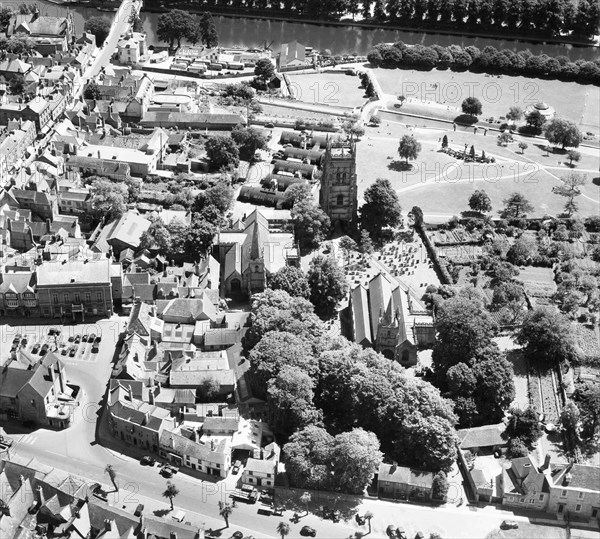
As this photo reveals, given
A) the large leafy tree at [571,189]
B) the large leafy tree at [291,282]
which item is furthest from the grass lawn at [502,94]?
the large leafy tree at [291,282]

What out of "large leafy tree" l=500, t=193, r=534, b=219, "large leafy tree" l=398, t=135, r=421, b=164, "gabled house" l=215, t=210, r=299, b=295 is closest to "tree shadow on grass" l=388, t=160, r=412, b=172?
"large leafy tree" l=398, t=135, r=421, b=164

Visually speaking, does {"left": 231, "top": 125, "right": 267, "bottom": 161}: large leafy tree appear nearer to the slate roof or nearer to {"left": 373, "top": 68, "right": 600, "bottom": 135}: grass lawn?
{"left": 373, "top": 68, "right": 600, "bottom": 135}: grass lawn

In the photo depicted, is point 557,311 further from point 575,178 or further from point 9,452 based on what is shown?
point 9,452

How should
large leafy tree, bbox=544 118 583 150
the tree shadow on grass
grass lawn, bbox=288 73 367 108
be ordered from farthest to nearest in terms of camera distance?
grass lawn, bbox=288 73 367 108 < large leafy tree, bbox=544 118 583 150 < the tree shadow on grass

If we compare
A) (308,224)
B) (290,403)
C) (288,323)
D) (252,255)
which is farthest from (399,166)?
(290,403)

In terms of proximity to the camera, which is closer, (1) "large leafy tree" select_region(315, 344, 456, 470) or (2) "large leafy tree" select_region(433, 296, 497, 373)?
(1) "large leafy tree" select_region(315, 344, 456, 470)

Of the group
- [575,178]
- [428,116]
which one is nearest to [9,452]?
[575,178]

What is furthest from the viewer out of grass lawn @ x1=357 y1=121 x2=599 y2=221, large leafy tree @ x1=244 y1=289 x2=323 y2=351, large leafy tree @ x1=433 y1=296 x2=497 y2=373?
grass lawn @ x1=357 y1=121 x2=599 y2=221
